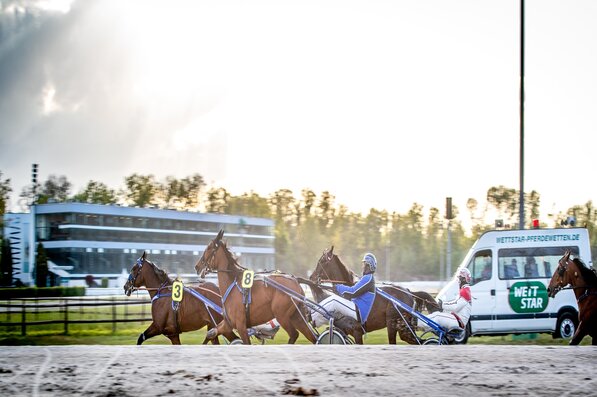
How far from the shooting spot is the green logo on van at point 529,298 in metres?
17.4

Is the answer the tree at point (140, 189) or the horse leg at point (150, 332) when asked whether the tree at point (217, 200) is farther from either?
the horse leg at point (150, 332)

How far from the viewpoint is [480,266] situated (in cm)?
1797

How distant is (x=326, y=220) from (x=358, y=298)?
9511 cm

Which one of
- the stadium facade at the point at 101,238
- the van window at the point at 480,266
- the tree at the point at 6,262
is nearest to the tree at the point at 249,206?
the stadium facade at the point at 101,238

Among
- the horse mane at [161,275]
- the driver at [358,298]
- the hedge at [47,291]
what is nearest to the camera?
the driver at [358,298]

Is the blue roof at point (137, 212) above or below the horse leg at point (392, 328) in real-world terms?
above

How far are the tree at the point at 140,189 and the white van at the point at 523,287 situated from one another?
9183cm

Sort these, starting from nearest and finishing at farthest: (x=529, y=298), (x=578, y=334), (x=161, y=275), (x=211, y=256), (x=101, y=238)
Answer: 1. (x=578, y=334)
2. (x=211, y=256)
3. (x=161, y=275)
4. (x=529, y=298)
5. (x=101, y=238)

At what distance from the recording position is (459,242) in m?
90.2

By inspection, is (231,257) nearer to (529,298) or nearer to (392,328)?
(392,328)

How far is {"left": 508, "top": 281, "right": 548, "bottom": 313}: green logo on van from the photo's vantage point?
17359 mm

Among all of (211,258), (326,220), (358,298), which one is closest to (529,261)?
(358,298)

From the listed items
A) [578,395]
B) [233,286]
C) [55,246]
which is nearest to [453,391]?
[578,395]

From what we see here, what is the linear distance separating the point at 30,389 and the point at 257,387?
186 cm
